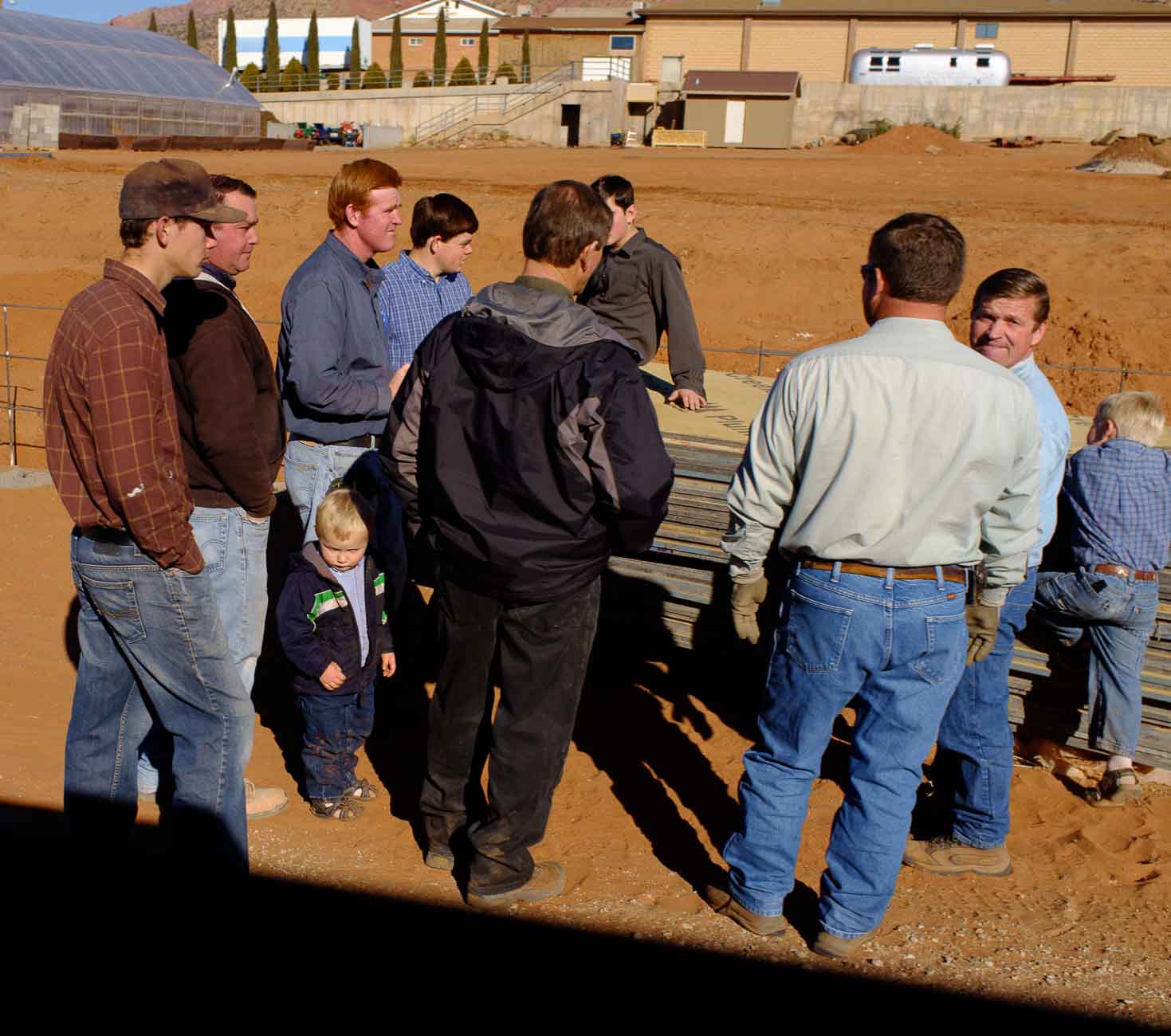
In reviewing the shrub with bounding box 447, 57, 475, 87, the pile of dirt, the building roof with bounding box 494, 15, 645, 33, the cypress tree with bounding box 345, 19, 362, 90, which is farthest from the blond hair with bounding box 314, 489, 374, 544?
the cypress tree with bounding box 345, 19, 362, 90

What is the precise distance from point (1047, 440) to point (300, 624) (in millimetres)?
2645

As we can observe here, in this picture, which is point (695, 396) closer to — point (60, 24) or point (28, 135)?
point (28, 135)

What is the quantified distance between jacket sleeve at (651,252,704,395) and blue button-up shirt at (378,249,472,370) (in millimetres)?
1155

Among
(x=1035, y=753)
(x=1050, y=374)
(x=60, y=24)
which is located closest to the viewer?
(x=1035, y=753)

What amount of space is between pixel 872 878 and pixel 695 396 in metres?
3.12

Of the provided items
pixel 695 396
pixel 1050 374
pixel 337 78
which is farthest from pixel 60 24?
pixel 695 396

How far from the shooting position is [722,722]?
218 inches

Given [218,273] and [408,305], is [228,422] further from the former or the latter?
[408,305]

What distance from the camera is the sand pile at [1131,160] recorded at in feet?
Answer: 92.3

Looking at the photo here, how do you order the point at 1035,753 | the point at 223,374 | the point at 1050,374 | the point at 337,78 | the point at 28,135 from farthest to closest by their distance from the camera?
the point at 337,78
the point at 28,135
the point at 1050,374
the point at 1035,753
the point at 223,374

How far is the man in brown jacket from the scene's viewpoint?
367cm

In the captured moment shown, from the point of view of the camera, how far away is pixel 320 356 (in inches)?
167

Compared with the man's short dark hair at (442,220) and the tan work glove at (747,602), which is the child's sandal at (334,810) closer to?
the tan work glove at (747,602)

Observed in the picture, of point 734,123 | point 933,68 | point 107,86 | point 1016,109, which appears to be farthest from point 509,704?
point 933,68
